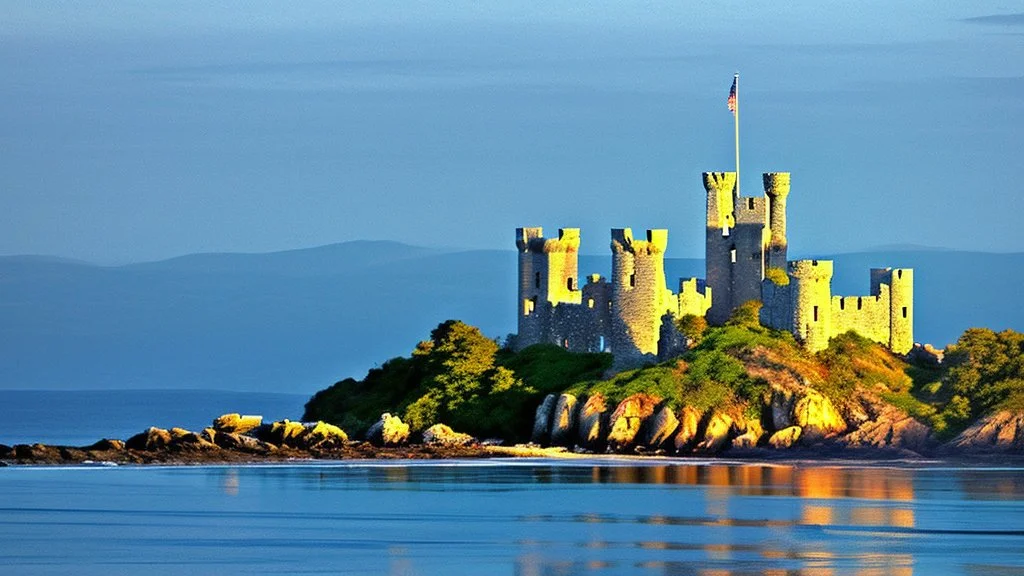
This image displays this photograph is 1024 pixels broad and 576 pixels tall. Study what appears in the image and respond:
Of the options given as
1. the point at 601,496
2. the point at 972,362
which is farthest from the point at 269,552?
the point at 972,362

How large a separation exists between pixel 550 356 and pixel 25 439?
27.5m

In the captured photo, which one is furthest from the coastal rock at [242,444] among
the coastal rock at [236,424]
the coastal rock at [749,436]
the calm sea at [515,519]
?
the coastal rock at [749,436]

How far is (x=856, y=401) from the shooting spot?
74.2 m

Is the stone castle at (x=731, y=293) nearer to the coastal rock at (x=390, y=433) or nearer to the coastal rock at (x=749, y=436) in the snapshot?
the coastal rock at (x=749, y=436)

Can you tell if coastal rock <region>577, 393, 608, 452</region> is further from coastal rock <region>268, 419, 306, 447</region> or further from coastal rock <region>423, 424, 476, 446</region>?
coastal rock <region>268, 419, 306, 447</region>

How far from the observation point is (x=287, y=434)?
77750 mm

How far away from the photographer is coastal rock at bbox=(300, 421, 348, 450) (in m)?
77.0

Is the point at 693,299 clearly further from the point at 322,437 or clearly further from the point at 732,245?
the point at 322,437

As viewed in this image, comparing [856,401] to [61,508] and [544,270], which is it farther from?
[61,508]

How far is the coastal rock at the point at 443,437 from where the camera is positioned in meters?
78.1

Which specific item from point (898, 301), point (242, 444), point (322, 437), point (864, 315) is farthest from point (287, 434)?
point (898, 301)

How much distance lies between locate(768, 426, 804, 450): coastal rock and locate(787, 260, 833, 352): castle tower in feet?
11.8

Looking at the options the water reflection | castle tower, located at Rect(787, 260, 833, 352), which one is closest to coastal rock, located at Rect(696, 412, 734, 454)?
the water reflection

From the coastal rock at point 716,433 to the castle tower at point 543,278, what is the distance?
10.4m
